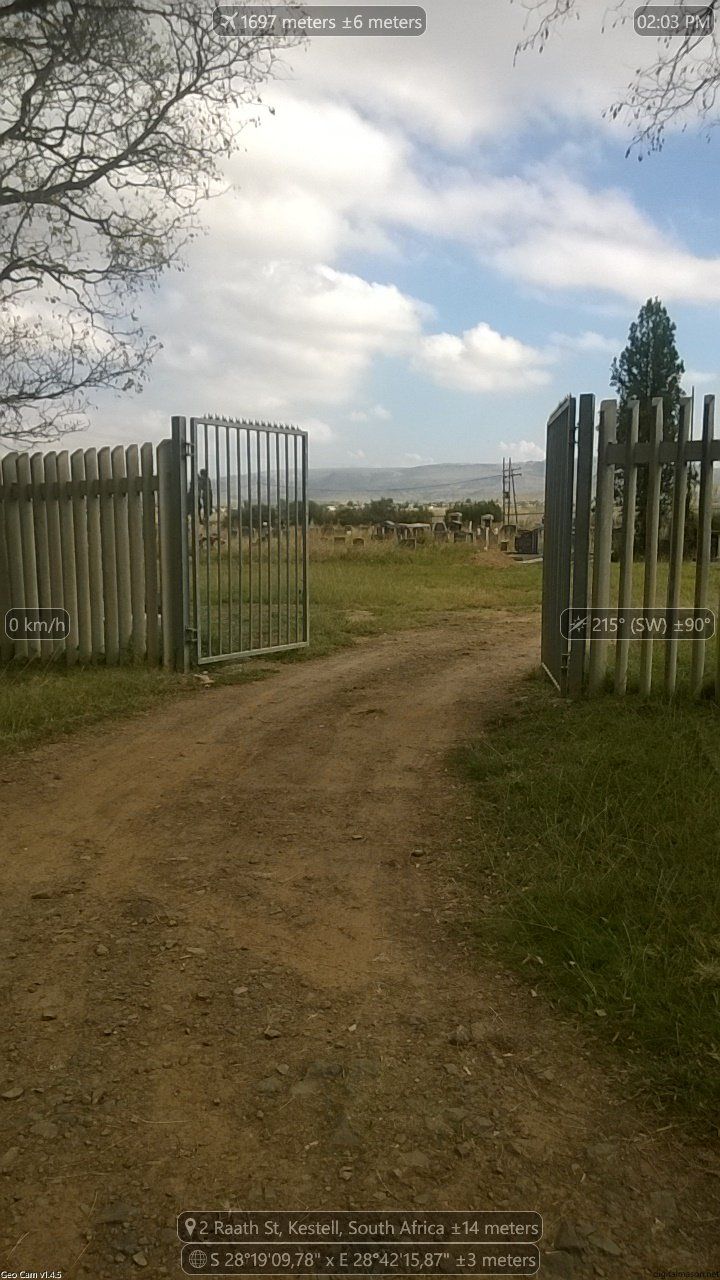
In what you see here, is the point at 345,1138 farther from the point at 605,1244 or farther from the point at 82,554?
the point at 82,554

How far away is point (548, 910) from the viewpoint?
11.1 feet

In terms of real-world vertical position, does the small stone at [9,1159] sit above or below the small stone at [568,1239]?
above

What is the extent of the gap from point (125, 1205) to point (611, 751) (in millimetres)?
3597

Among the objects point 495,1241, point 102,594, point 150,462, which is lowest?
point 495,1241

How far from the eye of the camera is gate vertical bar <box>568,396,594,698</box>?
21.0 feet

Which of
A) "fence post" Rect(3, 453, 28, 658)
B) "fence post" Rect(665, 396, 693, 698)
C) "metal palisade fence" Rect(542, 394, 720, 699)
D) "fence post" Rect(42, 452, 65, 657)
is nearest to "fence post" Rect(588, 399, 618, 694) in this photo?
"metal palisade fence" Rect(542, 394, 720, 699)

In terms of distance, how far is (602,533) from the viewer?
6266 mm

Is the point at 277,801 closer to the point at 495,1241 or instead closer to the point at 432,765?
the point at 432,765

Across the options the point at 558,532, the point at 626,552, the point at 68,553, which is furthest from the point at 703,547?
the point at 68,553

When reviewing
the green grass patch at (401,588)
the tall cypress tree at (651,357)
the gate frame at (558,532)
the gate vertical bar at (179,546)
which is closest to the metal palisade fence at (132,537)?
the gate vertical bar at (179,546)

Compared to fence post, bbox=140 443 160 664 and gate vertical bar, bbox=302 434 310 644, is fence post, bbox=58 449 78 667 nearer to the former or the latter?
fence post, bbox=140 443 160 664

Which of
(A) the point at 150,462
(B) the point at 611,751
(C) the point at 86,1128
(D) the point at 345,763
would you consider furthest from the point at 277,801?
(A) the point at 150,462

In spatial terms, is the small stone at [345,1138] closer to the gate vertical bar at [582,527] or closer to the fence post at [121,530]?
the gate vertical bar at [582,527]

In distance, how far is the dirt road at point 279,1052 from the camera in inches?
81.4
